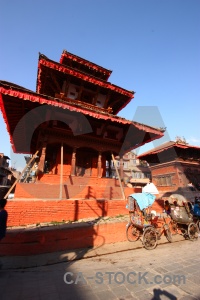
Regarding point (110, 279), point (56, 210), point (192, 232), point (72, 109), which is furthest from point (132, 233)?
point (72, 109)

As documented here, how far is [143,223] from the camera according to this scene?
Result: 235 inches

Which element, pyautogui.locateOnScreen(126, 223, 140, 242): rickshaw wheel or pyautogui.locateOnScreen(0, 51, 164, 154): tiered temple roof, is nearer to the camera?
pyautogui.locateOnScreen(126, 223, 140, 242): rickshaw wheel

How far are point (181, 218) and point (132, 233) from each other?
2.40 m

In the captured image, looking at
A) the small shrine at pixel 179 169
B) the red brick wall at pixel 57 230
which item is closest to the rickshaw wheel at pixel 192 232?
the red brick wall at pixel 57 230

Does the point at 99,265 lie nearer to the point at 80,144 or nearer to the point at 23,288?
the point at 23,288

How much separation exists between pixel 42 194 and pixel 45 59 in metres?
7.58

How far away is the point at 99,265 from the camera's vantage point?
4434mm

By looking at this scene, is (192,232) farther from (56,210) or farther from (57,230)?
(56,210)

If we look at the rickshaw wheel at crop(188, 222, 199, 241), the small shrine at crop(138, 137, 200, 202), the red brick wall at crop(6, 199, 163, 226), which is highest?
the small shrine at crop(138, 137, 200, 202)

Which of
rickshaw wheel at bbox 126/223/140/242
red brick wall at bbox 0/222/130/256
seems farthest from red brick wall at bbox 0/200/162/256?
rickshaw wheel at bbox 126/223/140/242

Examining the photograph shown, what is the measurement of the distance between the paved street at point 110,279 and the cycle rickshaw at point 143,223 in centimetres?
71

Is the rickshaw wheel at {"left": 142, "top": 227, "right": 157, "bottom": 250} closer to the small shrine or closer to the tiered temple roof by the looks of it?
the tiered temple roof

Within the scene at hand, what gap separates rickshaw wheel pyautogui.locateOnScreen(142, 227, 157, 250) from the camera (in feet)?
18.8

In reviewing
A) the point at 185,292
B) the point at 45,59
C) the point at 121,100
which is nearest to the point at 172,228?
the point at 185,292
